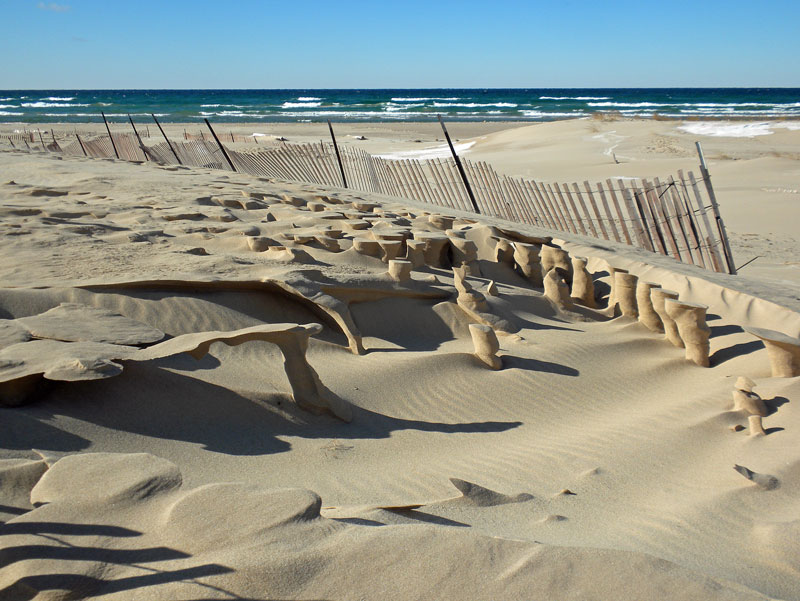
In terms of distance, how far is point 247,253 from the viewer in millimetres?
5141

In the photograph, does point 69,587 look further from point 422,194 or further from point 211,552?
point 422,194

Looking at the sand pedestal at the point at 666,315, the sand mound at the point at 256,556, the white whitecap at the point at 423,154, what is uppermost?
the white whitecap at the point at 423,154

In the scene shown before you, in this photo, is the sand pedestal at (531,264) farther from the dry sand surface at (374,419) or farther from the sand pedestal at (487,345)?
the sand pedestal at (487,345)

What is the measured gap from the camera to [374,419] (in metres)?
3.13

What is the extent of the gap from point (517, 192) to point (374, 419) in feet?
20.2

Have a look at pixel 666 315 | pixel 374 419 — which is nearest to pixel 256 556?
pixel 374 419

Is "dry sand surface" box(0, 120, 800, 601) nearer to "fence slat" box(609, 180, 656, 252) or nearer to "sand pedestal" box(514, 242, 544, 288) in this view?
"sand pedestal" box(514, 242, 544, 288)

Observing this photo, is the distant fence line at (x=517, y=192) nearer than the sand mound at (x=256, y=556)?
No

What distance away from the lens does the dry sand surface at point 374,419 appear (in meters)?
1.68

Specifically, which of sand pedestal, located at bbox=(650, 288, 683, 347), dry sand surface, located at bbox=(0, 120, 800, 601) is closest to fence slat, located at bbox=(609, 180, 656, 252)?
dry sand surface, located at bbox=(0, 120, 800, 601)

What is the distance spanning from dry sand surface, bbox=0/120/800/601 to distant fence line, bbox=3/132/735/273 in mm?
707

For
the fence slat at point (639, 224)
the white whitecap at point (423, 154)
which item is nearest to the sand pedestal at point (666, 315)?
the fence slat at point (639, 224)

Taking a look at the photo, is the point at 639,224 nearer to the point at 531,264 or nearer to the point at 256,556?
the point at 531,264

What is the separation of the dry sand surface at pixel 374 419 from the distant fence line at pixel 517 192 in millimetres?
707
